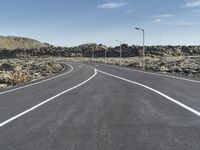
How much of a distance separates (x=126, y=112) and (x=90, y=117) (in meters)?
1.33

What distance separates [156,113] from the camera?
35.7ft

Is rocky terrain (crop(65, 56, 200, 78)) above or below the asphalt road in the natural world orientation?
below

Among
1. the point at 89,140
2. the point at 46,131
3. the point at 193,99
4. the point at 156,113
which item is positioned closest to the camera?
the point at 89,140

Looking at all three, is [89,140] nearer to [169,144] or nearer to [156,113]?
[169,144]

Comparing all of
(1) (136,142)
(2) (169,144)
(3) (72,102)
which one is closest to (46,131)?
(1) (136,142)

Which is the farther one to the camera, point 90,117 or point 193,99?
point 193,99

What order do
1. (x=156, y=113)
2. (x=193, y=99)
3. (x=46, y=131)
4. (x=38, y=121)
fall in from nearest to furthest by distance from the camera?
(x=46, y=131)
(x=38, y=121)
(x=156, y=113)
(x=193, y=99)

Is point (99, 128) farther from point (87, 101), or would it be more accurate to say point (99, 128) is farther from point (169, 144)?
point (87, 101)

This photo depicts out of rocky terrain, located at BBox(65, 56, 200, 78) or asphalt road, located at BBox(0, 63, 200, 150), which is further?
rocky terrain, located at BBox(65, 56, 200, 78)

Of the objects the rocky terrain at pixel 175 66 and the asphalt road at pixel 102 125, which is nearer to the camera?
the asphalt road at pixel 102 125

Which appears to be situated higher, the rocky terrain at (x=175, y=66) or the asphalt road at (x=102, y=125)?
the asphalt road at (x=102, y=125)

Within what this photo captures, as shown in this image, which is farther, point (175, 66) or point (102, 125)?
point (175, 66)

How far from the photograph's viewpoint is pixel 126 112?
444 inches

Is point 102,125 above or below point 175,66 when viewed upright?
above
